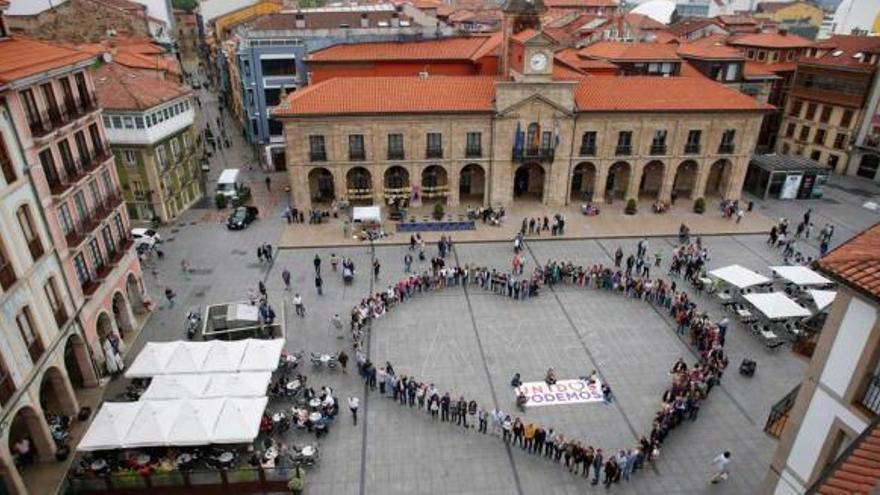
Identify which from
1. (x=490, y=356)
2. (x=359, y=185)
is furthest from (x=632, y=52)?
(x=490, y=356)

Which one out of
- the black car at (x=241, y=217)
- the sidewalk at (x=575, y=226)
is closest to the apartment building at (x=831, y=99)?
the sidewalk at (x=575, y=226)

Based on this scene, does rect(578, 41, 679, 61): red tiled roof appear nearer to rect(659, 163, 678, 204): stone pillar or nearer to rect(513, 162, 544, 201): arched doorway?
rect(659, 163, 678, 204): stone pillar

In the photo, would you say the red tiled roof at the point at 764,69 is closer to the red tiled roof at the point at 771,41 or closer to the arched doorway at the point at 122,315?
the red tiled roof at the point at 771,41

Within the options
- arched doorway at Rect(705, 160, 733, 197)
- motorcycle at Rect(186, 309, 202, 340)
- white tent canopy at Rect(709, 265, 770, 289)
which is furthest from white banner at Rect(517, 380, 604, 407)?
arched doorway at Rect(705, 160, 733, 197)

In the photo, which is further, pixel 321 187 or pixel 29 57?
pixel 321 187

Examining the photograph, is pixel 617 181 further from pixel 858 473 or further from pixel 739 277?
pixel 858 473

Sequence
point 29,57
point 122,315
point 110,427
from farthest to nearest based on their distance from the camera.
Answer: point 122,315
point 29,57
point 110,427

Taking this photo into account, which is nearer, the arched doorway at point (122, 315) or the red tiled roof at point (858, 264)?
the red tiled roof at point (858, 264)
